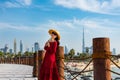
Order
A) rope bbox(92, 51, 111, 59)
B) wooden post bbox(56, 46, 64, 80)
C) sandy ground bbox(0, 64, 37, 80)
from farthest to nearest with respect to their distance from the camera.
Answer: sandy ground bbox(0, 64, 37, 80)
wooden post bbox(56, 46, 64, 80)
rope bbox(92, 51, 111, 59)

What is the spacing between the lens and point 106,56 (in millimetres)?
7086

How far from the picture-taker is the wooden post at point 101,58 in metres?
7.12

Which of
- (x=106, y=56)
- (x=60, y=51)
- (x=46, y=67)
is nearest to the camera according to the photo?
(x=106, y=56)

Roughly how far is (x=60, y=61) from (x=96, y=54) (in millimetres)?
2892

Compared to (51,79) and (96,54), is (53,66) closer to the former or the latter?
(51,79)

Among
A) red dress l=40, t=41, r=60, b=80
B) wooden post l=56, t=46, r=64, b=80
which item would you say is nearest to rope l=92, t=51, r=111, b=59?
red dress l=40, t=41, r=60, b=80

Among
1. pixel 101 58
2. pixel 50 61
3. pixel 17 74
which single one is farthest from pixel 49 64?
pixel 17 74

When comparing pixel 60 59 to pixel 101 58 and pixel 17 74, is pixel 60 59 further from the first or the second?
pixel 17 74

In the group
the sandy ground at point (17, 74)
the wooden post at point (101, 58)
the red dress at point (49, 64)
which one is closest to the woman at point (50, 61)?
the red dress at point (49, 64)

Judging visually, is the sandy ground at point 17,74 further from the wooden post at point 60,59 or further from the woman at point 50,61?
the woman at point 50,61

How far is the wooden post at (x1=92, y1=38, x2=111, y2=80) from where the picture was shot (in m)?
7.12

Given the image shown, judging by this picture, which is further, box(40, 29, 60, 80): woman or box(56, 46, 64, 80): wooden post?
box(56, 46, 64, 80): wooden post

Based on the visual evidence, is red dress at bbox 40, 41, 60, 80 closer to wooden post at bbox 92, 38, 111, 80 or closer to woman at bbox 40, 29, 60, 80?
woman at bbox 40, 29, 60, 80

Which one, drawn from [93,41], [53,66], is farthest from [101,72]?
[53,66]
